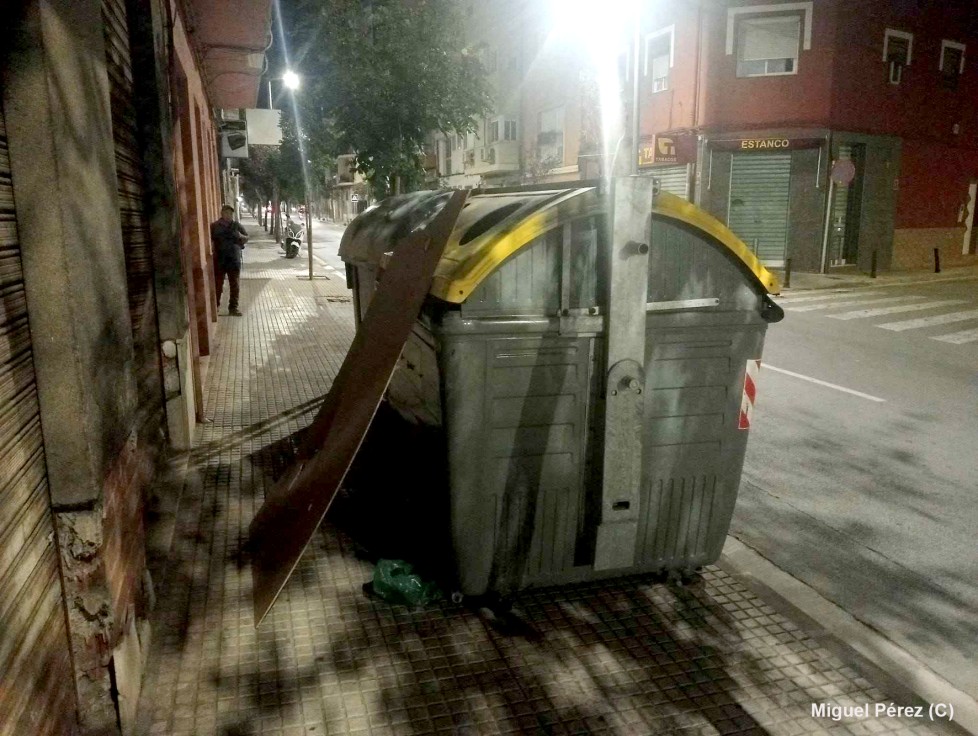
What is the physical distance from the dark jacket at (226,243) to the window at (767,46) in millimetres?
15829

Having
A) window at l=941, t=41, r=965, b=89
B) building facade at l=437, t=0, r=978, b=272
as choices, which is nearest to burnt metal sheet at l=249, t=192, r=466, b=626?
building facade at l=437, t=0, r=978, b=272

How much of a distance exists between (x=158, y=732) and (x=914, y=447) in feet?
20.8

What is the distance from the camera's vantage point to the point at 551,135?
109 feet

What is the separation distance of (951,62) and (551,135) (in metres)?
15.2

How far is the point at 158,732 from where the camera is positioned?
3.04 metres

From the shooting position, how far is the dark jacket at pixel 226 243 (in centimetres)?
1325

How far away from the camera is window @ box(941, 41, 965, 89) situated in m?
23.5

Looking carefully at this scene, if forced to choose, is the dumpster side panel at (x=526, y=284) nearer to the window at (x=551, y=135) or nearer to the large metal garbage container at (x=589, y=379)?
the large metal garbage container at (x=589, y=379)

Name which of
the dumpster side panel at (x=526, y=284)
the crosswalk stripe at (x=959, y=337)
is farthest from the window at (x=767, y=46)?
the dumpster side panel at (x=526, y=284)

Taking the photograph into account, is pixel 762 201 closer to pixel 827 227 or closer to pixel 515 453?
pixel 827 227

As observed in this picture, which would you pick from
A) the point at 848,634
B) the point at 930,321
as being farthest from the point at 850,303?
the point at 848,634

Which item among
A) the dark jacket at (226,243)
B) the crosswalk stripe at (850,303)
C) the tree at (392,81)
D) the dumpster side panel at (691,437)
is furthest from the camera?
the crosswalk stripe at (850,303)

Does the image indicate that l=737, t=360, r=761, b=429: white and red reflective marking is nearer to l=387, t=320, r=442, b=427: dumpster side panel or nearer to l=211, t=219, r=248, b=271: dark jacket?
l=387, t=320, r=442, b=427: dumpster side panel

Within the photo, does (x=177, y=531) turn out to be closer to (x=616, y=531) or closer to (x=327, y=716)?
(x=327, y=716)
